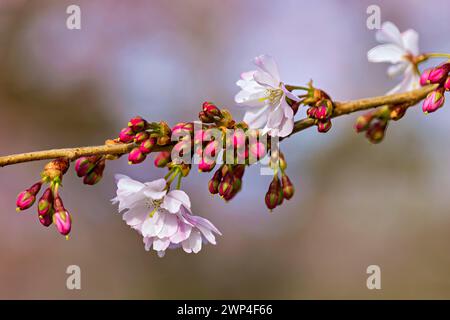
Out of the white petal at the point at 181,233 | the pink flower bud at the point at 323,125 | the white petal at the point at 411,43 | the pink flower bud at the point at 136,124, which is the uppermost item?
the white petal at the point at 411,43

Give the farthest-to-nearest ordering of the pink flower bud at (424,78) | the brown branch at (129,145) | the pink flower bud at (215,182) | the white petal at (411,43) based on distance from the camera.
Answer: the white petal at (411,43)
the pink flower bud at (424,78)
the pink flower bud at (215,182)
the brown branch at (129,145)

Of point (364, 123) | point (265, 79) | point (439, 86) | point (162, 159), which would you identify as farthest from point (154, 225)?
point (439, 86)

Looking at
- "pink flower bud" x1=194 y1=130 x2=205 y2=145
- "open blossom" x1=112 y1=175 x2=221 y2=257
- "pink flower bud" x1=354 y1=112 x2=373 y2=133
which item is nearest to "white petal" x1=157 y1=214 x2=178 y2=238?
"open blossom" x1=112 y1=175 x2=221 y2=257

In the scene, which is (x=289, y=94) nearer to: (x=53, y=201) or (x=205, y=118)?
(x=205, y=118)

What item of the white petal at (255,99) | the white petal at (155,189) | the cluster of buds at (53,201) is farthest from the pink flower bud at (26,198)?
the white petal at (255,99)

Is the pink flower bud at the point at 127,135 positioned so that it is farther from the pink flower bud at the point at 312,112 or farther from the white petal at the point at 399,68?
the white petal at the point at 399,68

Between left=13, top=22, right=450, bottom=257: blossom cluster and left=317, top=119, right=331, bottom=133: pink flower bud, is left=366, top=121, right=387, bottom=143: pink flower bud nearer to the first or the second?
left=13, top=22, right=450, bottom=257: blossom cluster
